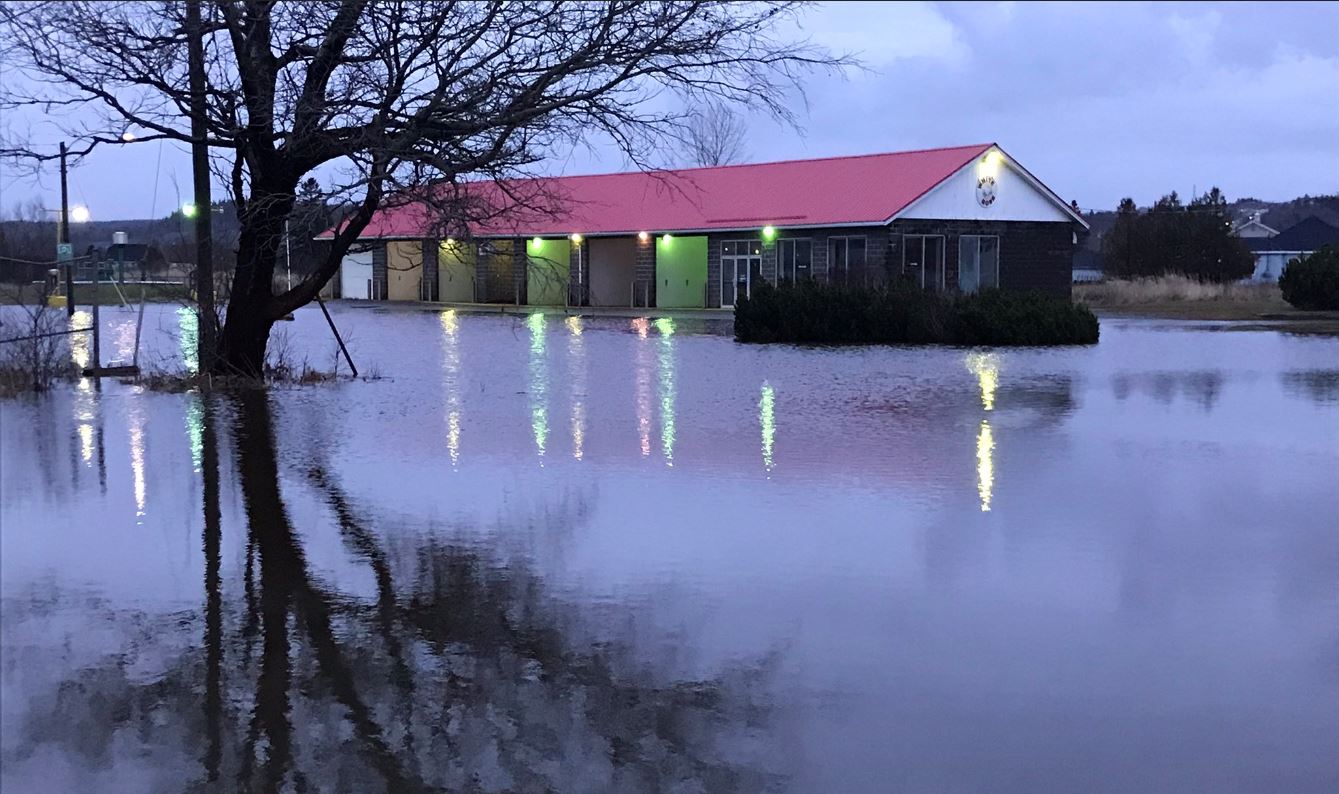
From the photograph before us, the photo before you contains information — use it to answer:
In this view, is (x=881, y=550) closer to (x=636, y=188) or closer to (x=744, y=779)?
(x=744, y=779)

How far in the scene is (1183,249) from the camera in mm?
69625

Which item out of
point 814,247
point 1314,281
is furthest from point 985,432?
point 1314,281

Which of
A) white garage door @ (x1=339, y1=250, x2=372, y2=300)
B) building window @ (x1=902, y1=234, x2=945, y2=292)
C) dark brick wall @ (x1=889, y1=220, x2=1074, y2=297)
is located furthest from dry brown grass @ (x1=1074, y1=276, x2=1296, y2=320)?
white garage door @ (x1=339, y1=250, x2=372, y2=300)

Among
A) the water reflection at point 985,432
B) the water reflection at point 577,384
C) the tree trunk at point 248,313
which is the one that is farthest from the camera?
the tree trunk at point 248,313

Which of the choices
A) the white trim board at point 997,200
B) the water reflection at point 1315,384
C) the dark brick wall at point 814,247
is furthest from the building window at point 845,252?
the water reflection at point 1315,384

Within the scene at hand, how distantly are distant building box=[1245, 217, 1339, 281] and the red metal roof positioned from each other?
2281 inches

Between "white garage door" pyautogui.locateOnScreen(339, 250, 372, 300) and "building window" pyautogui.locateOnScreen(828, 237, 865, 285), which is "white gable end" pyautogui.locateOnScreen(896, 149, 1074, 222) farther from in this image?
"white garage door" pyautogui.locateOnScreen(339, 250, 372, 300)

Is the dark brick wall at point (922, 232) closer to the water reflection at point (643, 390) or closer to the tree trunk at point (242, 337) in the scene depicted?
the water reflection at point (643, 390)

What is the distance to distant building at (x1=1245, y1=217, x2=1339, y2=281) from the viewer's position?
10188 cm

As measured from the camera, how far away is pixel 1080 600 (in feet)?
25.8

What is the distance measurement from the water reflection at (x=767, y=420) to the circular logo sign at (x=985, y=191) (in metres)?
28.9

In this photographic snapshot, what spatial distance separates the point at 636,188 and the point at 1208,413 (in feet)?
139

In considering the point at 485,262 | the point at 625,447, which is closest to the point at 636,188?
the point at 485,262

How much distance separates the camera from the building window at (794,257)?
Answer: 48812mm
